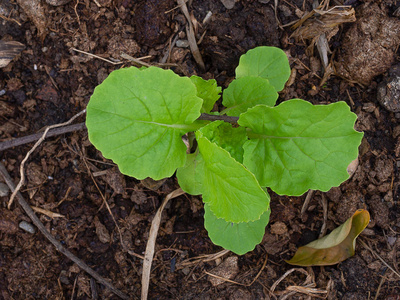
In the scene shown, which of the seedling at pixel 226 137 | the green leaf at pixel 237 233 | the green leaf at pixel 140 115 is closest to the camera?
the seedling at pixel 226 137

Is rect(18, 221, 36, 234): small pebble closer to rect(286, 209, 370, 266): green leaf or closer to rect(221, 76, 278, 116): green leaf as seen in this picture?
rect(221, 76, 278, 116): green leaf

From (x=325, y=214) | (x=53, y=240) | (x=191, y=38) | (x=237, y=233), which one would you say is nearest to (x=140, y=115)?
(x=191, y=38)

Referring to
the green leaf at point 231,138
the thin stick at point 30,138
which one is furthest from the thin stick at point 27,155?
the green leaf at point 231,138

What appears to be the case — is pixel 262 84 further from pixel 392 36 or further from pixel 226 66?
pixel 392 36

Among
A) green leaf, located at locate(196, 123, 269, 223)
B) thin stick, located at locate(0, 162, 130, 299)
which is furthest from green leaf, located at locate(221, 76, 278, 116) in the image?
thin stick, located at locate(0, 162, 130, 299)

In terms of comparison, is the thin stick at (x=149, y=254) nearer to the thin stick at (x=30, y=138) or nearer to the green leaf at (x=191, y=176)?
the green leaf at (x=191, y=176)

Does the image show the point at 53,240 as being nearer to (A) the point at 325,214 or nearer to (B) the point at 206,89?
(B) the point at 206,89
